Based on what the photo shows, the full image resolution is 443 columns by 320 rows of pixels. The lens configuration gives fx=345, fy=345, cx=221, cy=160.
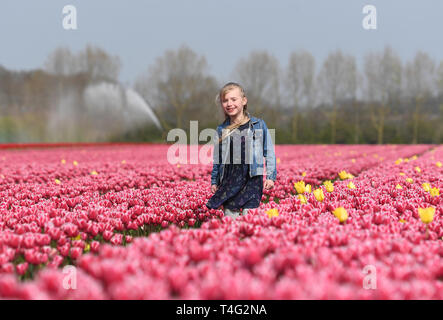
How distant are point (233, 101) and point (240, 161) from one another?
0.75 m

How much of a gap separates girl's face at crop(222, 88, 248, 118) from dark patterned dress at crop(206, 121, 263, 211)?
256 millimetres

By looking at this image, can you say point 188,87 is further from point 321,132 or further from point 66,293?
point 66,293

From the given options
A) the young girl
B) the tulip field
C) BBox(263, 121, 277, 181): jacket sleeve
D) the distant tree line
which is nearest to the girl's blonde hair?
the young girl

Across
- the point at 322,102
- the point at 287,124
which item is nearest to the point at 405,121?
the point at 322,102

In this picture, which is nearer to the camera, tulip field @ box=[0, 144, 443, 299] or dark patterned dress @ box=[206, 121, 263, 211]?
tulip field @ box=[0, 144, 443, 299]

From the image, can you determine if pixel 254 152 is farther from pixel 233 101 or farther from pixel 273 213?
pixel 273 213

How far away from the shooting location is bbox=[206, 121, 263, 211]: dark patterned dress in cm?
431

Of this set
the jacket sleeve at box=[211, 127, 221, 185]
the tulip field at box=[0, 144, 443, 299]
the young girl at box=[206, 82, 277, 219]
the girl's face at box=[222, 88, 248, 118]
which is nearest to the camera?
the tulip field at box=[0, 144, 443, 299]

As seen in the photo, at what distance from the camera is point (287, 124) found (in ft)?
174

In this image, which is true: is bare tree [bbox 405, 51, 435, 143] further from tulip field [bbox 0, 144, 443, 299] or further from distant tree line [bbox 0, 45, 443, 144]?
tulip field [bbox 0, 144, 443, 299]

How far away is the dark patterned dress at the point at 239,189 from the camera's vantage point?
4.31 m

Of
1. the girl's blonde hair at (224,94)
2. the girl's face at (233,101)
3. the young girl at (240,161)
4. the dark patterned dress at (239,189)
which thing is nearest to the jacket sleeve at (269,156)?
the young girl at (240,161)

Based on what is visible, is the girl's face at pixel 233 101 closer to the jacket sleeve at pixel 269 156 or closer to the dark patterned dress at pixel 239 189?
the dark patterned dress at pixel 239 189
